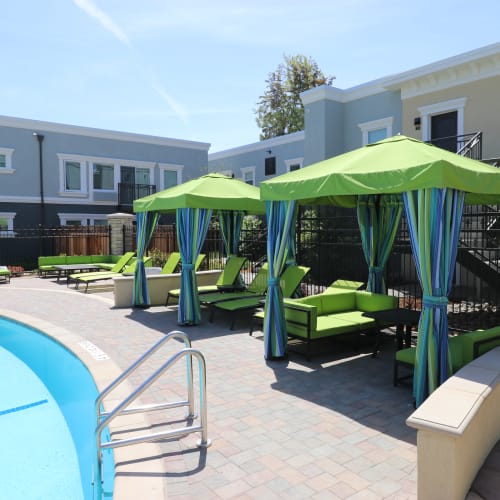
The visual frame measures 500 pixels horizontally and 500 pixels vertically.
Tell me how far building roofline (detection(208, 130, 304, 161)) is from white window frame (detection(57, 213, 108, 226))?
9034 mm

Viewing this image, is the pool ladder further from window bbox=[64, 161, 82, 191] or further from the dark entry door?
window bbox=[64, 161, 82, 191]

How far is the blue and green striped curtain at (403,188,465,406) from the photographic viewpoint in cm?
454

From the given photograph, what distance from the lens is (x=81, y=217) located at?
2311 centimetres

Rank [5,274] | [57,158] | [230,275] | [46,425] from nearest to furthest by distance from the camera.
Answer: [46,425] → [230,275] → [5,274] → [57,158]

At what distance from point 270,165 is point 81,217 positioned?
10596 millimetres

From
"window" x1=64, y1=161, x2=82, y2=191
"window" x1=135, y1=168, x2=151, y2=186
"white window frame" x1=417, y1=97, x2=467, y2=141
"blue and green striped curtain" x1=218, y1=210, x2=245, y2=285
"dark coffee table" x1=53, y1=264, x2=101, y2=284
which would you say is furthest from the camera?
"window" x1=135, y1=168, x2=151, y2=186

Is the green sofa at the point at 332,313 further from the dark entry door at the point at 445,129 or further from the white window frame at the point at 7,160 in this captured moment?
the white window frame at the point at 7,160

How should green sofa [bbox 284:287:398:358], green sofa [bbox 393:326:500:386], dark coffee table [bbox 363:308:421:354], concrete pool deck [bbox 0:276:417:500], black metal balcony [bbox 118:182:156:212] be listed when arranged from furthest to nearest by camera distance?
black metal balcony [bbox 118:182:156:212]
green sofa [bbox 284:287:398:358]
dark coffee table [bbox 363:308:421:354]
green sofa [bbox 393:326:500:386]
concrete pool deck [bbox 0:276:417:500]

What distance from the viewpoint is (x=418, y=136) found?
50.9 ft

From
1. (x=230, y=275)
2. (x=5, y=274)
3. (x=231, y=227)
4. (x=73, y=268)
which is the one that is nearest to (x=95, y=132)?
(x=73, y=268)

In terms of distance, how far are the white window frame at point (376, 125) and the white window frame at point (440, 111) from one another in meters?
1.22

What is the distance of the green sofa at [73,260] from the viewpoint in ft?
58.1

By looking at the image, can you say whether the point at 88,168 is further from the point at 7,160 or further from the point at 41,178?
the point at 7,160

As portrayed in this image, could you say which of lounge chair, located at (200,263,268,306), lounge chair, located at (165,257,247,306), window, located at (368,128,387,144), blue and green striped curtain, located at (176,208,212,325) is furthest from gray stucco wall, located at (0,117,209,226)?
blue and green striped curtain, located at (176,208,212,325)
